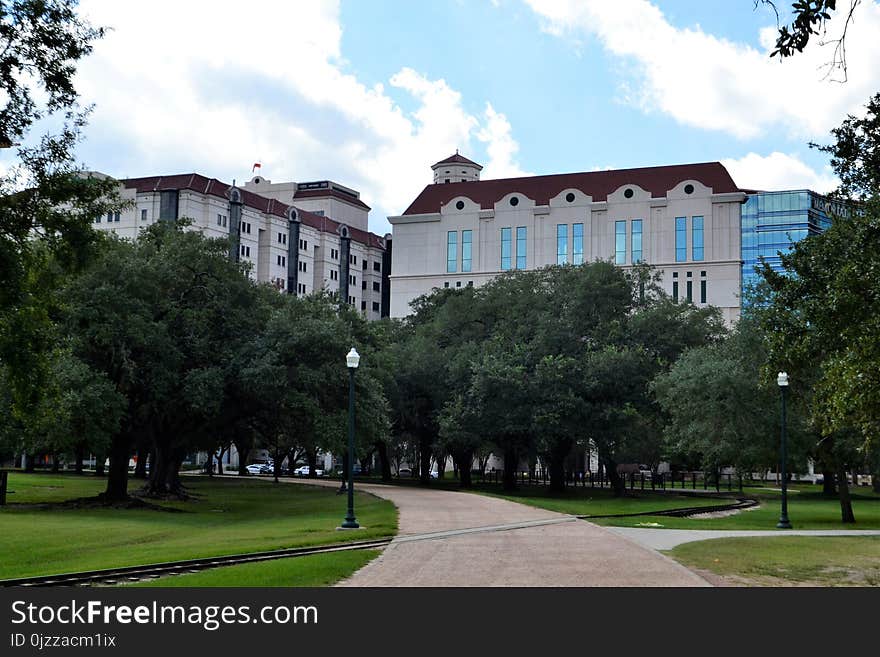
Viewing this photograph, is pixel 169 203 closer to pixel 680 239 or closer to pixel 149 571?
pixel 680 239

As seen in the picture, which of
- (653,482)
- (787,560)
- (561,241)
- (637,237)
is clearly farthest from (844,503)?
(561,241)

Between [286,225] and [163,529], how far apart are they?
105m

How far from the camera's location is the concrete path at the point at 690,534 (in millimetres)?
23647

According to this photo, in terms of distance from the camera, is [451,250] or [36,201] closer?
[36,201]

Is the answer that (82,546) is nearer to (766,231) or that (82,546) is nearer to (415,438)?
(415,438)

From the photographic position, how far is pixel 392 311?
5177 inches

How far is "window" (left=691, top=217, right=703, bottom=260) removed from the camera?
386 ft

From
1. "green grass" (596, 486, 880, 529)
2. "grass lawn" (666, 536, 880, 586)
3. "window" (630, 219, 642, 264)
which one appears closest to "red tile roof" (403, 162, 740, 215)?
"window" (630, 219, 642, 264)

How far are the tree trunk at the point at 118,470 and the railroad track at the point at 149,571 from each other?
21.1 meters

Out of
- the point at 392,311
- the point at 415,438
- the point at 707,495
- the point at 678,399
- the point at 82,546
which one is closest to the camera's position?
the point at 82,546

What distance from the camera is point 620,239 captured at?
120 m

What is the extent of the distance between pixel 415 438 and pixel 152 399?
1492 inches

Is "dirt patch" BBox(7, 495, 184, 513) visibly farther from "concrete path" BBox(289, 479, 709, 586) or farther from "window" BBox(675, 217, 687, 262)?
"window" BBox(675, 217, 687, 262)
